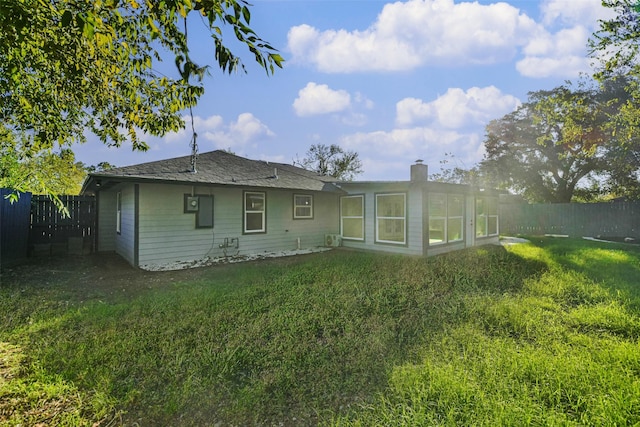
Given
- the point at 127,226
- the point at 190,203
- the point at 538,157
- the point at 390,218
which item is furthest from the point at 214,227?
the point at 538,157

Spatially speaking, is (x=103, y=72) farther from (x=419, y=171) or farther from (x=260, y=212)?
(x=419, y=171)

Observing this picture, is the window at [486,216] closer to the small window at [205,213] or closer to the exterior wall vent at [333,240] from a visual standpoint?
the exterior wall vent at [333,240]

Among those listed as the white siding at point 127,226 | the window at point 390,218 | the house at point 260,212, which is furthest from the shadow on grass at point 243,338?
the window at point 390,218

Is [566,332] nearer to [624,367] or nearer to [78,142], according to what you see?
[624,367]

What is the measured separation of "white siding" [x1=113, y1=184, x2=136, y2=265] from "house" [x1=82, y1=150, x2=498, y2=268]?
0.09 feet

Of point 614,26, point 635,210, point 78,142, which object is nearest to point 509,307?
point 78,142

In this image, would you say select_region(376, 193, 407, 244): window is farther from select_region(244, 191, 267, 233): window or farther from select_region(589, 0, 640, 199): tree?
select_region(589, 0, 640, 199): tree

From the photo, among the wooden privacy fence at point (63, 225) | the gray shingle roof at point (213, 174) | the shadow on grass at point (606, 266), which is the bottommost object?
the shadow on grass at point (606, 266)

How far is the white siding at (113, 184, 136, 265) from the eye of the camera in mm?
7810

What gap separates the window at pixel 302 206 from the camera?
1070 cm

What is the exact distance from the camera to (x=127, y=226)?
8.51 metres

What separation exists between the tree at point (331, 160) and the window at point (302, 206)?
58.9 ft

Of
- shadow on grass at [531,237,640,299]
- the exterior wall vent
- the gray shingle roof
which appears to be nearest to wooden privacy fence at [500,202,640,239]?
shadow on grass at [531,237,640,299]

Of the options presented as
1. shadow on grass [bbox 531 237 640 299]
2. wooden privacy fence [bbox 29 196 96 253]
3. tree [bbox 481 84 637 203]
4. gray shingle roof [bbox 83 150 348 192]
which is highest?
tree [bbox 481 84 637 203]
